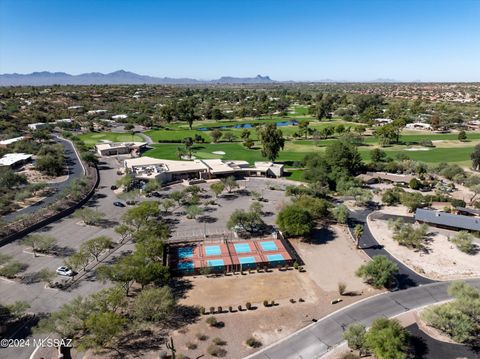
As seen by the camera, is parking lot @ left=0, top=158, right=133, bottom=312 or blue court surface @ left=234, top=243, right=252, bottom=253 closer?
parking lot @ left=0, top=158, right=133, bottom=312

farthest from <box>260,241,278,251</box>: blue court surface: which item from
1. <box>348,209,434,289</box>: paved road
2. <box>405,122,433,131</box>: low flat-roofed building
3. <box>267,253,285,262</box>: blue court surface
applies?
<box>405,122,433,131</box>: low flat-roofed building

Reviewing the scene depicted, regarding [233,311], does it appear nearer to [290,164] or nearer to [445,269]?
[445,269]

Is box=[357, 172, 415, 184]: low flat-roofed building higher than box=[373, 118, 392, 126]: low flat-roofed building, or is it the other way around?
box=[373, 118, 392, 126]: low flat-roofed building

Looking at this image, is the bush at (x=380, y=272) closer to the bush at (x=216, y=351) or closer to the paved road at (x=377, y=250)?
the paved road at (x=377, y=250)

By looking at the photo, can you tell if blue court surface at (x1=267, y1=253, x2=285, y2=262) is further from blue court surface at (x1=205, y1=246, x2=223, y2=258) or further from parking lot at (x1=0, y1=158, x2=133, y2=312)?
parking lot at (x1=0, y1=158, x2=133, y2=312)

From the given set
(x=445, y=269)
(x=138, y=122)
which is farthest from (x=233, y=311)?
(x=138, y=122)

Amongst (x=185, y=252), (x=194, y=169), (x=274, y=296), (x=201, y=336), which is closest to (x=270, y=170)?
(x=194, y=169)

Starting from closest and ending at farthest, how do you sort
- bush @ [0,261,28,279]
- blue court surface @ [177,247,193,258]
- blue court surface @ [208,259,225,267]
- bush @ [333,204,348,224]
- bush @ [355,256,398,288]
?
bush @ [0,261,28,279] → bush @ [355,256,398,288] → blue court surface @ [208,259,225,267] → blue court surface @ [177,247,193,258] → bush @ [333,204,348,224]

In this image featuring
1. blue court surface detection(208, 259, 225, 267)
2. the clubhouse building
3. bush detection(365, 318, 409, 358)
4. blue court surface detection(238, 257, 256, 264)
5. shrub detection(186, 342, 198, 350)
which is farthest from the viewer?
the clubhouse building
